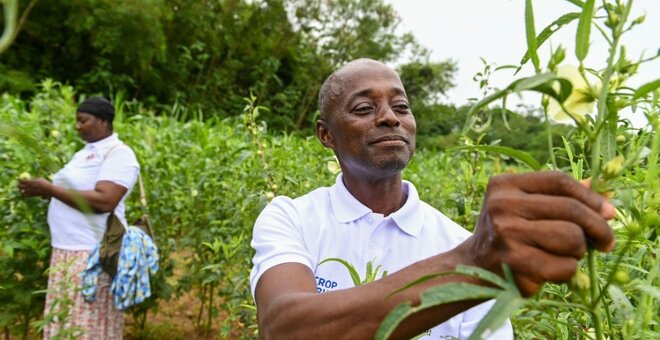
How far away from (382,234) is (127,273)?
1.95 m

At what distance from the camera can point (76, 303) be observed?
2969 mm

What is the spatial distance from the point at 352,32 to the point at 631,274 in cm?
2059

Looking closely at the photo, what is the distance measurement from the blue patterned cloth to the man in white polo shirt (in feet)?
5.37

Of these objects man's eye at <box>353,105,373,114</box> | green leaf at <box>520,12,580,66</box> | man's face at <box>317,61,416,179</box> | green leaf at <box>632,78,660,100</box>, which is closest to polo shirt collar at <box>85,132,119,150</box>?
man's face at <box>317,61,416,179</box>

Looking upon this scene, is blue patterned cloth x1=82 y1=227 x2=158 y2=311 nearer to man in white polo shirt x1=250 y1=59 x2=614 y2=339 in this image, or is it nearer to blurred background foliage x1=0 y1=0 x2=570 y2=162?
man in white polo shirt x1=250 y1=59 x2=614 y2=339

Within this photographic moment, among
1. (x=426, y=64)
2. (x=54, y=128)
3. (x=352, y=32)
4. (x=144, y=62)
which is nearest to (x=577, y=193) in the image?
(x=54, y=128)

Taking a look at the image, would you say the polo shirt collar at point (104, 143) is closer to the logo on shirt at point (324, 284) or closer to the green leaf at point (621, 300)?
the logo on shirt at point (324, 284)

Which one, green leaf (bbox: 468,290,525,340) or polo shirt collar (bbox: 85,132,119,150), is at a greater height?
polo shirt collar (bbox: 85,132,119,150)

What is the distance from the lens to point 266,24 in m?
16.8

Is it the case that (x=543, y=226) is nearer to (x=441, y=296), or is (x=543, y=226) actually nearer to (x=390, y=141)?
(x=441, y=296)

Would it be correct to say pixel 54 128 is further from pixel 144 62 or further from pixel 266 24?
pixel 266 24

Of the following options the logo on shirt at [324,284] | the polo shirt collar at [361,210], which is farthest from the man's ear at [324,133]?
the logo on shirt at [324,284]

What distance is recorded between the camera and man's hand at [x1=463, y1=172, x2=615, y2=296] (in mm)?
576

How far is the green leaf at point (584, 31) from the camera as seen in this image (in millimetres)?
542
